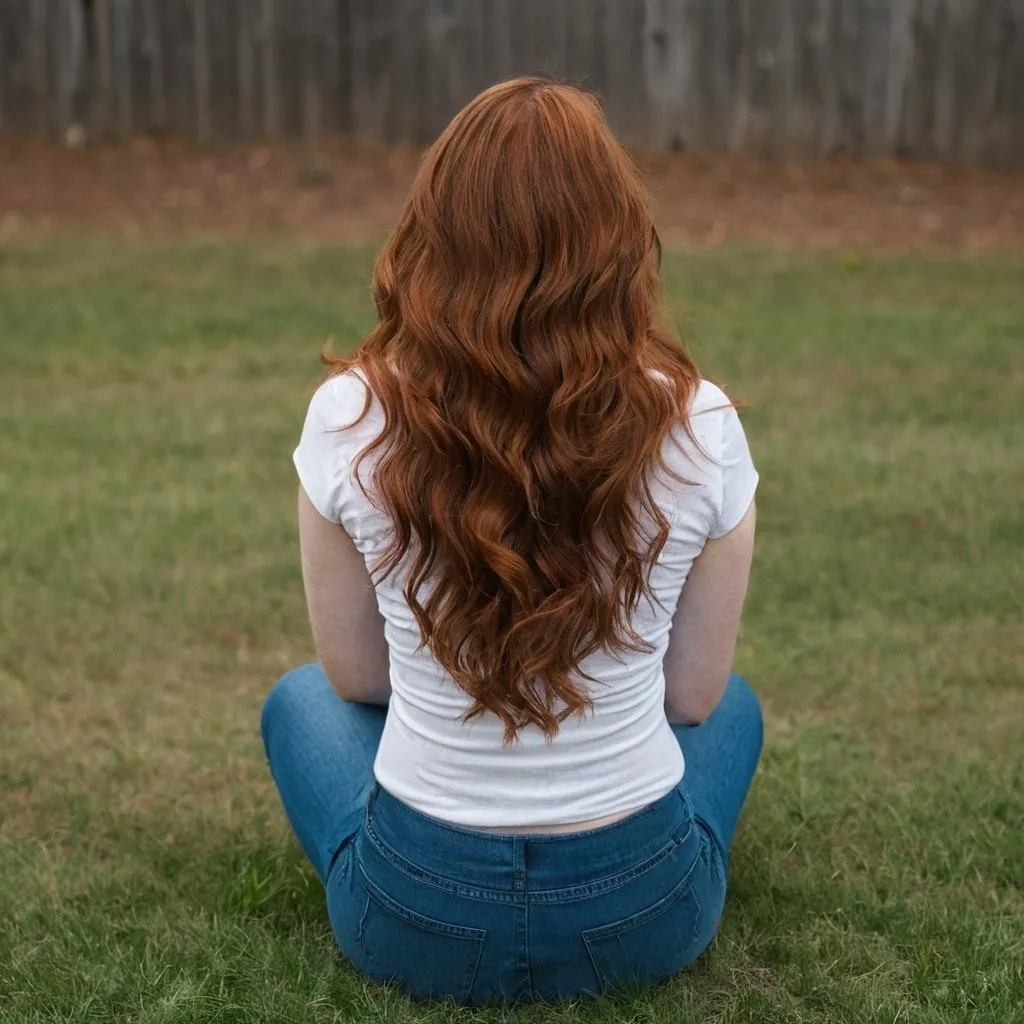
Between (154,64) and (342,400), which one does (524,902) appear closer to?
(342,400)

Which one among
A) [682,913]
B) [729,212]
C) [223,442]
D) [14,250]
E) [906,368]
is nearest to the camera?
[682,913]

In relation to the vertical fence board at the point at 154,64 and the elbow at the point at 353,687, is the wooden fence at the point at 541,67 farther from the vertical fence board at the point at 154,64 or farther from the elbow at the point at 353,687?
the elbow at the point at 353,687

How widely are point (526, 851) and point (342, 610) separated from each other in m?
0.45

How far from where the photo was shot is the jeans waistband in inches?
88.7

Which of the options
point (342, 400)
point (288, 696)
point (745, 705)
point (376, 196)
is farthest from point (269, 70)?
point (342, 400)

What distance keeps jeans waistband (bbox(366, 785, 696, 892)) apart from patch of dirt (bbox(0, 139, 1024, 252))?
742 cm

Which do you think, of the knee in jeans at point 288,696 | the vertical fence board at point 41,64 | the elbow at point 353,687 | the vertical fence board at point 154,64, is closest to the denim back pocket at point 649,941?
the elbow at point 353,687

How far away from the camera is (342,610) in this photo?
94.7 inches

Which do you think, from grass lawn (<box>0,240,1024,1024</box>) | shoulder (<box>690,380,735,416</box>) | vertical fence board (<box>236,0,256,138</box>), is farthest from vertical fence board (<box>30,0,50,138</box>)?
shoulder (<box>690,380,735,416</box>)

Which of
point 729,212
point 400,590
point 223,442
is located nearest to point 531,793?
point 400,590

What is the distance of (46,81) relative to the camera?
1102 centimetres

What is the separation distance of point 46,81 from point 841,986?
9871 millimetres

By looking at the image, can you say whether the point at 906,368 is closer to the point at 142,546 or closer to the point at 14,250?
the point at 142,546

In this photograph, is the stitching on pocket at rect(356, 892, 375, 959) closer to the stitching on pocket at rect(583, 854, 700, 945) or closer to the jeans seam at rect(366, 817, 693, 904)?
the jeans seam at rect(366, 817, 693, 904)
